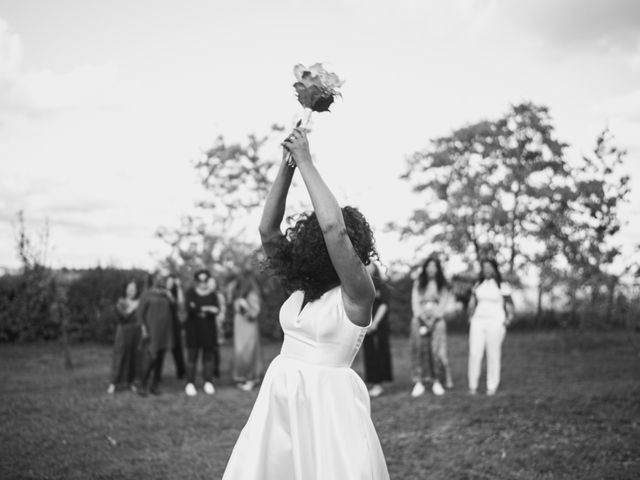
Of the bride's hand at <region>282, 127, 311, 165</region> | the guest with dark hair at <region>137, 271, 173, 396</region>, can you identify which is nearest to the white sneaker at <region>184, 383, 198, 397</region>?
the guest with dark hair at <region>137, 271, 173, 396</region>

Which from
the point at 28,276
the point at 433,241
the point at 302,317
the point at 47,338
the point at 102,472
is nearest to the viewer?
the point at 302,317

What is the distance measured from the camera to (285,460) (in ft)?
9.34

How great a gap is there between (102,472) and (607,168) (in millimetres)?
17323

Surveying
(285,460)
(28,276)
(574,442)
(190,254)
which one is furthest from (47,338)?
(285,460)

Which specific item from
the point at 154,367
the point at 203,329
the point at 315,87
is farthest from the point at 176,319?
the point at 315,87

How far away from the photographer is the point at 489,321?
11.0 metres

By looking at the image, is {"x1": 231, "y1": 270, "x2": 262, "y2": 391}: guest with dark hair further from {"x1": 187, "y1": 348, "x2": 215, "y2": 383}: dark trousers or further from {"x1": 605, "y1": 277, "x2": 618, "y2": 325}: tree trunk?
{"x1": 605, "y1": 277, "x2": 618, "y2": 325}: tree trunk

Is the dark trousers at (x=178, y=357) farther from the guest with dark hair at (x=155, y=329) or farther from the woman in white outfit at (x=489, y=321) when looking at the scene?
the woman in white outfit at (x=489, y=321)

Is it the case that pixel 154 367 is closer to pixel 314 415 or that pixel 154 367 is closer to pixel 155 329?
pixel 155 329

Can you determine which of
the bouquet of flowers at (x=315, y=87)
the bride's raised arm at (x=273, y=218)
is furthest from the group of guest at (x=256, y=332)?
the bouquet of flowers at (x=315, y=87)

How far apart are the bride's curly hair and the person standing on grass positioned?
8458mm

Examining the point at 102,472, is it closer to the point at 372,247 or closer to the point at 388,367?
the point at 372,247

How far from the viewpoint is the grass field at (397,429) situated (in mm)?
6883

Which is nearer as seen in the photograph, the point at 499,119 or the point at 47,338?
the point at 47,338
